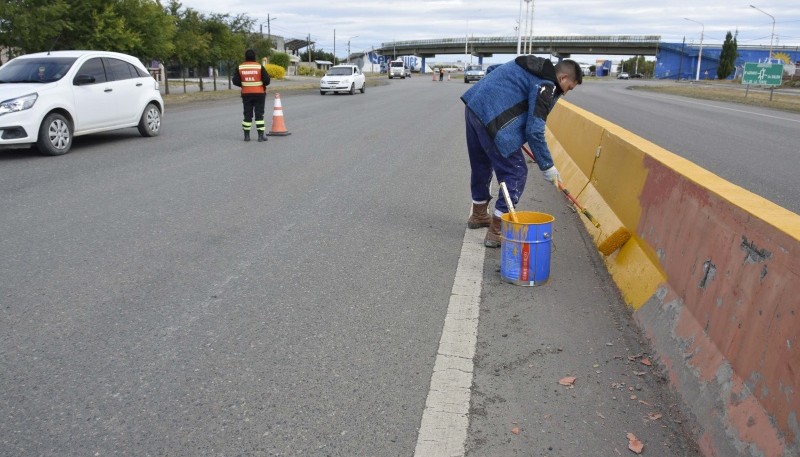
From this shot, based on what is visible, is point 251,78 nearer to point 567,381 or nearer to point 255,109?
point 255,109

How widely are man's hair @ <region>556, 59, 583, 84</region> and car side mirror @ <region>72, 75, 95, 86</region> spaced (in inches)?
345

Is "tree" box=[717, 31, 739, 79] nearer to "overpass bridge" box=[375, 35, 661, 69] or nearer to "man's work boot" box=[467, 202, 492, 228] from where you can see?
"overpass bridge" box=[375, 35, 661, 69]

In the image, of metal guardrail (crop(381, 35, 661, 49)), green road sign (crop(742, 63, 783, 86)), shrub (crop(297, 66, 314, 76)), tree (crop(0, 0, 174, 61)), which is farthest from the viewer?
metal guardrail (crop(381, 35, 661, 49))

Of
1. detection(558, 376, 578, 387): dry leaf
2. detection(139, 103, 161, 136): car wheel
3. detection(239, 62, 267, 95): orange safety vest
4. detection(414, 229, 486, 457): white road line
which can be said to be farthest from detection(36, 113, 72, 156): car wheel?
detection(558, 376, 578, 387): dry leaf

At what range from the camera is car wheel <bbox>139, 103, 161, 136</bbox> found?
12750mm

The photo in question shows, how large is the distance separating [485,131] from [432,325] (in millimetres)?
2157

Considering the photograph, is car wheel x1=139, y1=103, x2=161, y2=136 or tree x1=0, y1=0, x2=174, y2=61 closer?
car wheel x1=139, y1=103, x2=161, y2=136

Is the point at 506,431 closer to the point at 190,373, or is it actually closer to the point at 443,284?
the point at 190,373

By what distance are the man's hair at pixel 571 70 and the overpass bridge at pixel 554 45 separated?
97605 mm

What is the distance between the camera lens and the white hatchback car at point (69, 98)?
9867 mm

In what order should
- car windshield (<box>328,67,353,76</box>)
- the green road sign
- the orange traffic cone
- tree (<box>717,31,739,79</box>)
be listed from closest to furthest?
the orange traffic cone → car windshield (<box>328,67,353,76</box>) → the green road sign → tree (<box>717,31,739,79</box>)

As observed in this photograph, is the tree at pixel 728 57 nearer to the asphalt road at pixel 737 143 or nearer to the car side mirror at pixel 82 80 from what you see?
the asphalt road at pixel 737 143

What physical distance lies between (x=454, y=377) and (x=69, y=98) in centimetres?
965

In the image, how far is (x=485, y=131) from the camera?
18.3 ft
